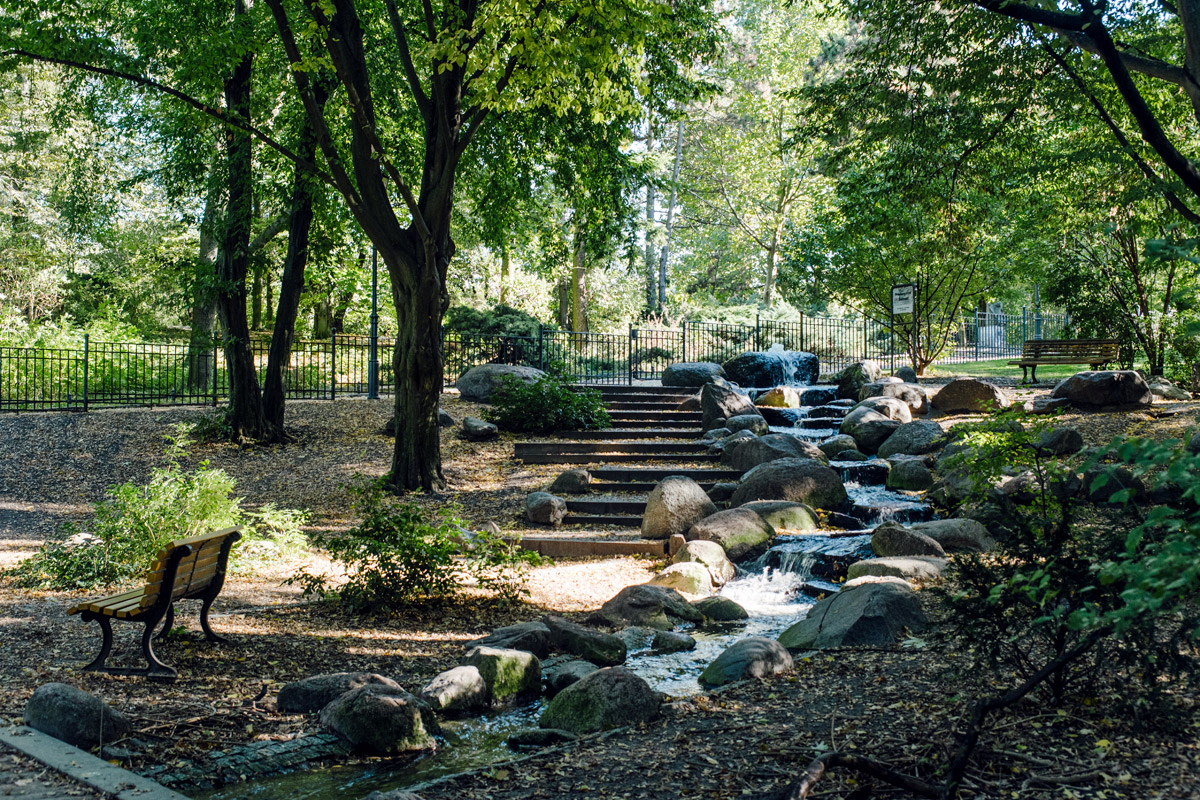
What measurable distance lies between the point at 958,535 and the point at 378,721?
288 inches

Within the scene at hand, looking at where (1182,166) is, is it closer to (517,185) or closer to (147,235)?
(517,185)

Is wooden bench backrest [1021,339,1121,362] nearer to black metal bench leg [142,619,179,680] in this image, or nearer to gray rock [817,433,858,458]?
gray rock [817,433,858,458]

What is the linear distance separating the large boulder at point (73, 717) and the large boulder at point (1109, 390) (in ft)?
49.6

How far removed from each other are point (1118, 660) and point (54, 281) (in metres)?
29.8

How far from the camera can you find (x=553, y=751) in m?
4.61

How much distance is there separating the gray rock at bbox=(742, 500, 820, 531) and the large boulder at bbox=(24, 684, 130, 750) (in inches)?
312

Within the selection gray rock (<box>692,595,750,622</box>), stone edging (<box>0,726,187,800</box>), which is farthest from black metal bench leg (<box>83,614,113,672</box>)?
gray rock (<box>692,595,750,622</box>)

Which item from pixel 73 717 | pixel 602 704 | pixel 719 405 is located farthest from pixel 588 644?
pixel 719 405

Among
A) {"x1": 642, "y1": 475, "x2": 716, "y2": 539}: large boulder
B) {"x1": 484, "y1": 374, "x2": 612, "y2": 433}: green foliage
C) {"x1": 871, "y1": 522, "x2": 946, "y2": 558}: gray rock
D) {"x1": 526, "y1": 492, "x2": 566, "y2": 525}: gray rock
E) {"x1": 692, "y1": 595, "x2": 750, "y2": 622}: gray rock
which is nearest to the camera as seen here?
{"x1": 692, "y1": 595, "x2": 750, "y2": 622}: gray rock

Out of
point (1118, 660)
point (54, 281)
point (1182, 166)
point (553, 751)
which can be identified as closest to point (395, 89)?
point (1182, 166)

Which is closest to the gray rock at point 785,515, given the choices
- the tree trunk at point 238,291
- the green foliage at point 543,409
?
the green foliage at point 543,409

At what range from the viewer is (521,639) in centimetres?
675

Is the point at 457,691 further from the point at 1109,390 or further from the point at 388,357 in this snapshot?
the point at 388,357

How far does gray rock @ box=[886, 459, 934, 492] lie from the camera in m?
13.1
